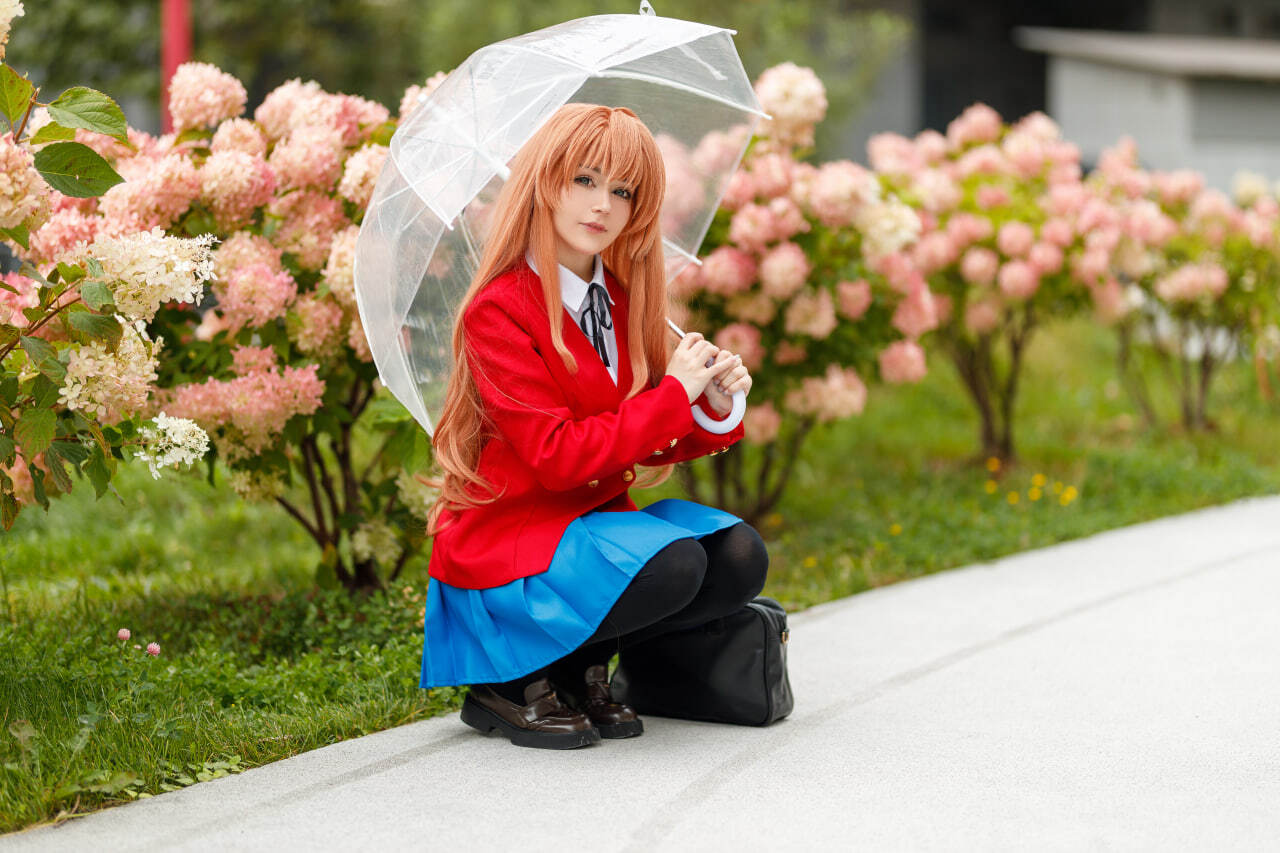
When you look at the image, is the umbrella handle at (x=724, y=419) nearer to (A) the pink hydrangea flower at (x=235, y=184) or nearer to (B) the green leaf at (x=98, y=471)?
(B) the green leaf at (x=98, y=471)

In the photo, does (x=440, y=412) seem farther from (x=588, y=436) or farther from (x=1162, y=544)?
(x=1162, y=544)

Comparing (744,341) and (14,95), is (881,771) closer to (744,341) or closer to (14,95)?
(14,95)

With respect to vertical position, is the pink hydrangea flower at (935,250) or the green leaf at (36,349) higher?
the pink hydrangea flower at (935,250)

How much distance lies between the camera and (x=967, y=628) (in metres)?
4.91

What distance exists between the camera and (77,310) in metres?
3.30

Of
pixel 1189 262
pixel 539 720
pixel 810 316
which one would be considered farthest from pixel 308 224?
pixel 1189 262

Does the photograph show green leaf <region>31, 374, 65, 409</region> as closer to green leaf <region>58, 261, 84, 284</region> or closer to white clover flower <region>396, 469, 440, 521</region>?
green leaf <region>58, 261, 84, 284</region>

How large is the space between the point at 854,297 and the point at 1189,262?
357 cm

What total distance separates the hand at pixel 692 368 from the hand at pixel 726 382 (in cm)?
3

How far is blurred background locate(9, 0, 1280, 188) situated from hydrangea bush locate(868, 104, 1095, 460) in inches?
257

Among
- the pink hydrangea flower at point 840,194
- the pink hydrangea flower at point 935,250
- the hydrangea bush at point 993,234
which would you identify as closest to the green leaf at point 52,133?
the pink hydrangea flower at point 840,194

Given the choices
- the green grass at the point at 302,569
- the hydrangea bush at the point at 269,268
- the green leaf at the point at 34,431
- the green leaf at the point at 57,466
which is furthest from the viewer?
the hydrangea bush at the point at 269,268

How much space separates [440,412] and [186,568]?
2997mm

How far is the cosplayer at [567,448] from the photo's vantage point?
11.1 feet
